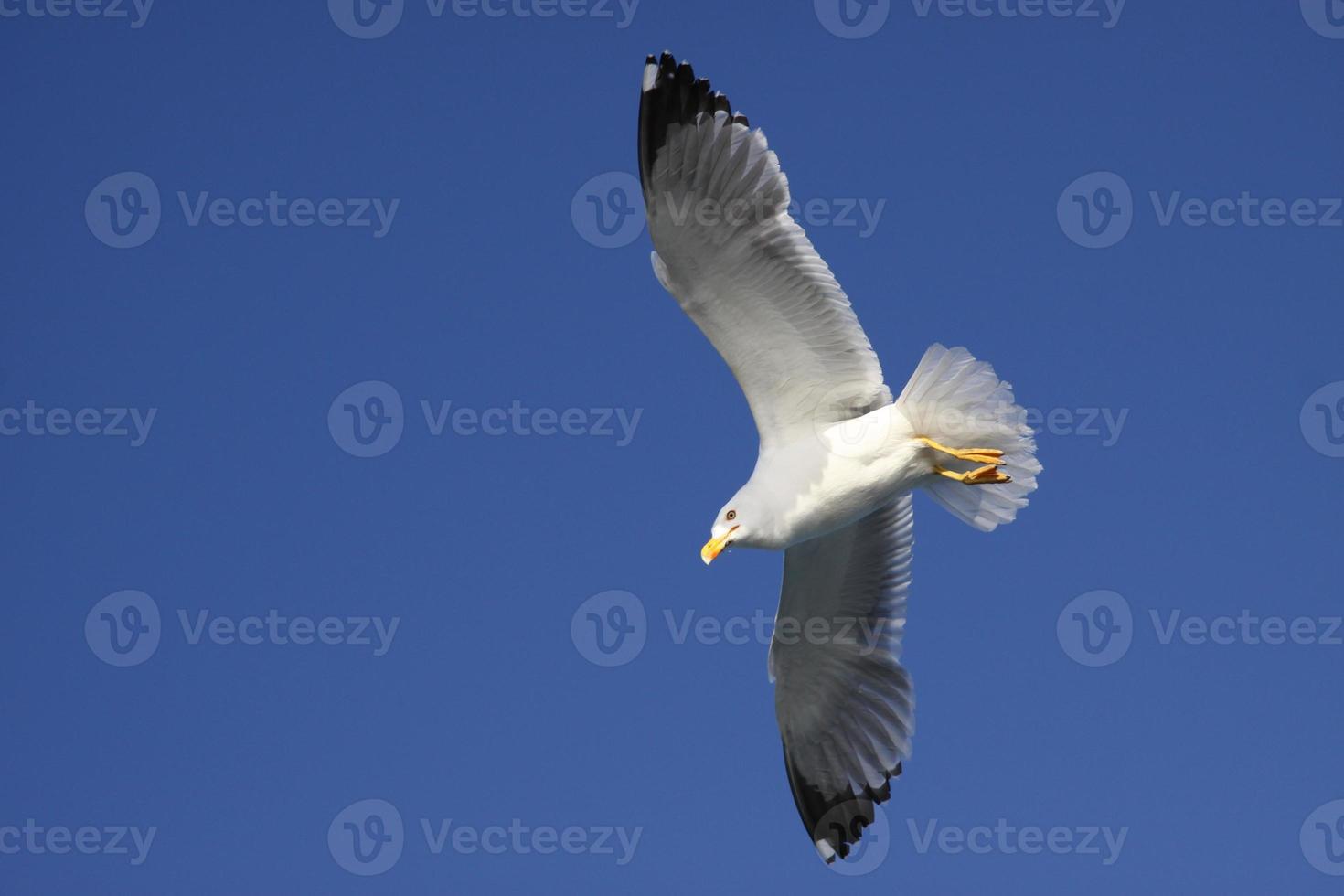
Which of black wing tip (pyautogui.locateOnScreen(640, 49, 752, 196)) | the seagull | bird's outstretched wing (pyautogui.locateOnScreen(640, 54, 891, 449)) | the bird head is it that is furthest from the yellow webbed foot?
black wing tip (pyautogui.locateOnScreen(640, 49, 752, 196))

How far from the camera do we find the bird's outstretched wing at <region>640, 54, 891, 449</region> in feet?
25.6

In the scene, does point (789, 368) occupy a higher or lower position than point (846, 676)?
higher

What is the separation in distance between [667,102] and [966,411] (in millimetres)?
2039

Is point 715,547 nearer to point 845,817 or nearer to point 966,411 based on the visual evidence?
point 966,411

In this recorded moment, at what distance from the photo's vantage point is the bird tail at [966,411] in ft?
26.4

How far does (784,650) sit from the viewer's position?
969 centimetres

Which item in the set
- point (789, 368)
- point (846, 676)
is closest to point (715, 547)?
point (789, 368)

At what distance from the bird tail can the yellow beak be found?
103cm

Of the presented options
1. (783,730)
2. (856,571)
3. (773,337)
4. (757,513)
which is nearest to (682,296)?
(773,337)

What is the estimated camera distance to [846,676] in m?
9.75

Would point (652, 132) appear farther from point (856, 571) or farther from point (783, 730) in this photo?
point (783, 730)

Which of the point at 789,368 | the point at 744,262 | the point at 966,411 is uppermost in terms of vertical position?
the point at 744,262

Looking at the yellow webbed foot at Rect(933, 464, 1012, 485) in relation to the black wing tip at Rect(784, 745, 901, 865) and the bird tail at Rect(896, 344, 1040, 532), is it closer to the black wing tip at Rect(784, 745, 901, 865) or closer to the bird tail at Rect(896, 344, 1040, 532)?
the bird tail at Rect(896, 344, 1040, 532)

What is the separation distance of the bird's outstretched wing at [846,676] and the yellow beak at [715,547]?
1.29m
